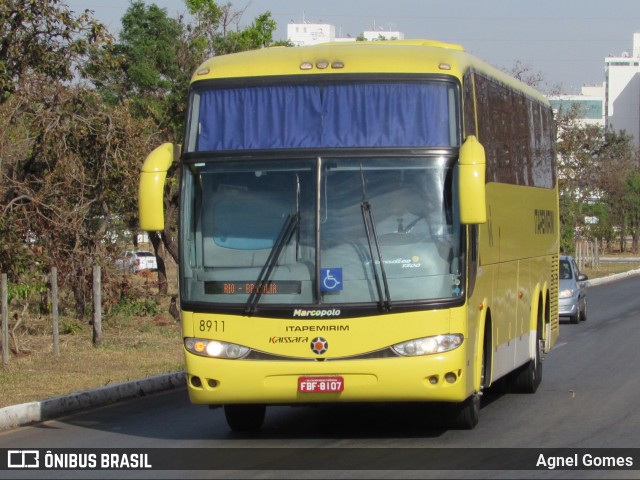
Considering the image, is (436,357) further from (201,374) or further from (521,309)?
(521,309)

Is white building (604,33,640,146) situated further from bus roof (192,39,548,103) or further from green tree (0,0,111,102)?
bus roof (192,39,548,103)

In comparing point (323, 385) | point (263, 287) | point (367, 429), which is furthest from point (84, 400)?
point (323, 385)

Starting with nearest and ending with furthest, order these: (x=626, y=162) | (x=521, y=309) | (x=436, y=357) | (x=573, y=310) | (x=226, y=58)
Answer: (x=436, y=357)
(x=226, y=58)
(x=521, y=309)
(x=573, y=310)
(x=626, y=162)

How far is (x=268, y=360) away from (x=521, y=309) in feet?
16.2

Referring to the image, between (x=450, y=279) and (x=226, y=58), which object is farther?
(x=226, y=58)

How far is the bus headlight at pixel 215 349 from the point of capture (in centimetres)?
1102

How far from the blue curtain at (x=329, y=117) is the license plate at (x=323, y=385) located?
6.69ft

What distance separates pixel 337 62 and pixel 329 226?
156 centimetres

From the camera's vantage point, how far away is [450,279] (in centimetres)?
1095

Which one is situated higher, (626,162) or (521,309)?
(626,162)

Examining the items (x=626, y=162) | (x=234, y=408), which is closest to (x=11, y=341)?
(x=234, y=408)

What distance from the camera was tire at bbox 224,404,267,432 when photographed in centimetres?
Answer: 1214

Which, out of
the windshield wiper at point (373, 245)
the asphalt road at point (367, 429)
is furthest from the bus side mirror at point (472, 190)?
the asphalt road at point (367, 429)

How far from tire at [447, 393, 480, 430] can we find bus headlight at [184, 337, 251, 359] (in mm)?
2187
